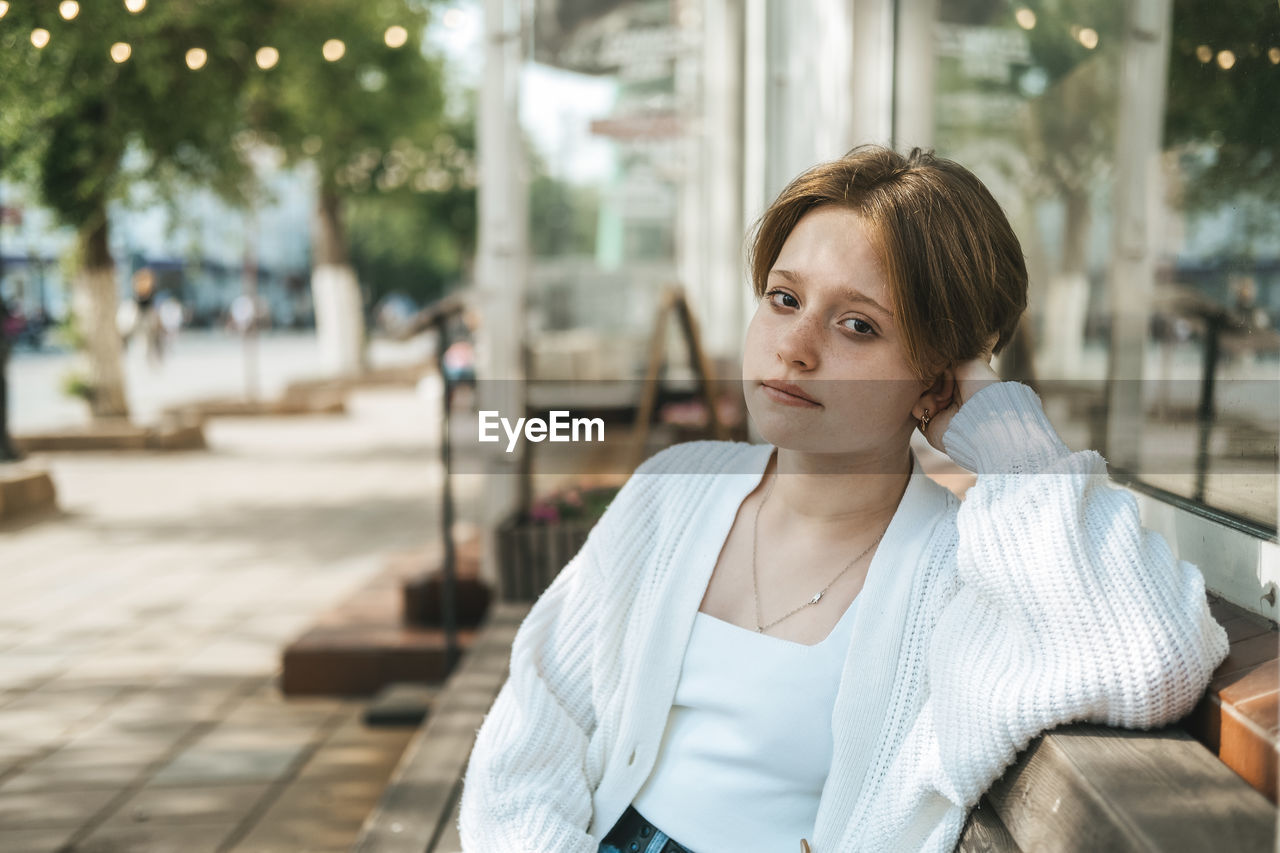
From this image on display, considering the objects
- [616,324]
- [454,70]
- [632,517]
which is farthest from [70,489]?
[454,70]

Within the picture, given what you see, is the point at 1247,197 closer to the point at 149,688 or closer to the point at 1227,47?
the point at 1227,47

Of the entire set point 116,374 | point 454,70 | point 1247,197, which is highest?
point 454,70

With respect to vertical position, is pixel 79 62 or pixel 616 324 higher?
pixel 79 62

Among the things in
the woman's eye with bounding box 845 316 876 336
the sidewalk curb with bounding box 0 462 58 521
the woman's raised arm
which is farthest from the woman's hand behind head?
the sidewalk curb with bounding box 0 462 58 521

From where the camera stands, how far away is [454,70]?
18703mm

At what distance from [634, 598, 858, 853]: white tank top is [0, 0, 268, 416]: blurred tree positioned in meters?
1.93

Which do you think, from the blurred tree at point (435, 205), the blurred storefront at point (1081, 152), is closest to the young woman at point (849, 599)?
the blurred storefront at point (1081, 152)

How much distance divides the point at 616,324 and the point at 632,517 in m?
7.22

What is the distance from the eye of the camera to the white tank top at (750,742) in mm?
1325

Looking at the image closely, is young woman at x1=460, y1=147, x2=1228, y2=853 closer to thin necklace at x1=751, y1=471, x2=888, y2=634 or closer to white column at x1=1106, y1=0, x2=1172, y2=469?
thin necklace at x1=751, y1=471, x2=888, y2=634

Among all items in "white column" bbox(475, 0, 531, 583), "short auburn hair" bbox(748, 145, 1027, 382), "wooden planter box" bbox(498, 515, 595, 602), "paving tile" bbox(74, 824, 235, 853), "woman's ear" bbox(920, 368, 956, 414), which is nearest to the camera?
"short auburn hair" bbox(748, 145, 1027, 382)

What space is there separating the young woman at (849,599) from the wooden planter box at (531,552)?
2586mm

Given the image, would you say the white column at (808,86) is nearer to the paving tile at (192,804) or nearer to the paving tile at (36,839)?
the paving tile at (192,804)

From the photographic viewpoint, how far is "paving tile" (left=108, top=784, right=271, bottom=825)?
311 centimetres
